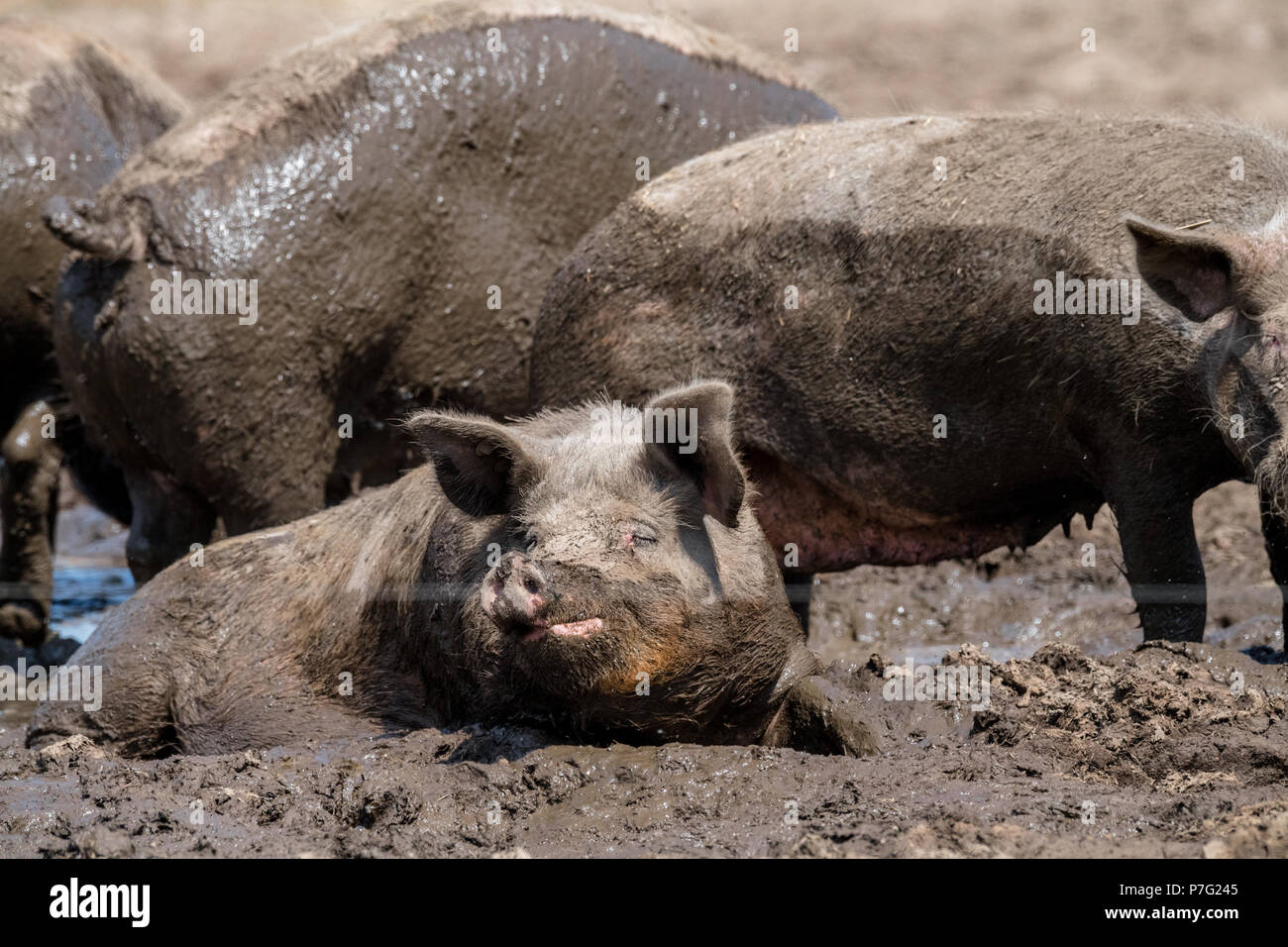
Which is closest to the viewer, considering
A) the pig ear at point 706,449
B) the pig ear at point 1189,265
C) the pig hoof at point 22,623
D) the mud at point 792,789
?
the mud at point 792,789

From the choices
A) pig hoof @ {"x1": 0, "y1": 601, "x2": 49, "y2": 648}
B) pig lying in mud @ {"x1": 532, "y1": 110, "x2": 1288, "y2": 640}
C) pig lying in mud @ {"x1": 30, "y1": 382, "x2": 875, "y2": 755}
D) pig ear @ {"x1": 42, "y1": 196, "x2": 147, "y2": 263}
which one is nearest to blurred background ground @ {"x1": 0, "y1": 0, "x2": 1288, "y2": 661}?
pig hoof @ {"x1": 0, "y1": 601, "x2": 49, "y2": 648}

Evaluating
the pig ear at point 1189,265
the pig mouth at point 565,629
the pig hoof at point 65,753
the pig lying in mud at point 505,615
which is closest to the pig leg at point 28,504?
the pig lying in mud at point 505,615

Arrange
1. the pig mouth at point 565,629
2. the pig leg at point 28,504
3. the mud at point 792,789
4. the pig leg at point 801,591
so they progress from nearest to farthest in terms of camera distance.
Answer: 1. the mud at point 792,789
2. the pig mouth at point 565,629
3. the pig leg at point 801,591
4. the pig leg at point 28,504

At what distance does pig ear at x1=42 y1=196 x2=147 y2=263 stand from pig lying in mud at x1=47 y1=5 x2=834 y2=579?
12 mm

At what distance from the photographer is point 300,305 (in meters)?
7.96

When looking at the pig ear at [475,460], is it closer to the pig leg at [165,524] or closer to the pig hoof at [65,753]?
the pig hoof at [65,753]

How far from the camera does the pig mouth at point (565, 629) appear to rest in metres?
4.82

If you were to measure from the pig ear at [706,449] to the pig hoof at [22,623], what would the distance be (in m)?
5.28

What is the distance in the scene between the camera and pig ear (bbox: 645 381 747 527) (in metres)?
5.17

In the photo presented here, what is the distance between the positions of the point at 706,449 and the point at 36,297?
220 inches

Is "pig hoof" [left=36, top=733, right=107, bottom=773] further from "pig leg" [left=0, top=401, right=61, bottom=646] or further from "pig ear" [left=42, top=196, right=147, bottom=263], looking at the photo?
"pig leg" [left=0, top=401, right=61, bottom=646]

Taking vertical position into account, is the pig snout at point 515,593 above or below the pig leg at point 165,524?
below

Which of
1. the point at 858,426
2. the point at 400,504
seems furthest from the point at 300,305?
the point at 858,426

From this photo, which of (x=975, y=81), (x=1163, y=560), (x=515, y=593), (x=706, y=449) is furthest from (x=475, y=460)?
(x=975, y=81)
